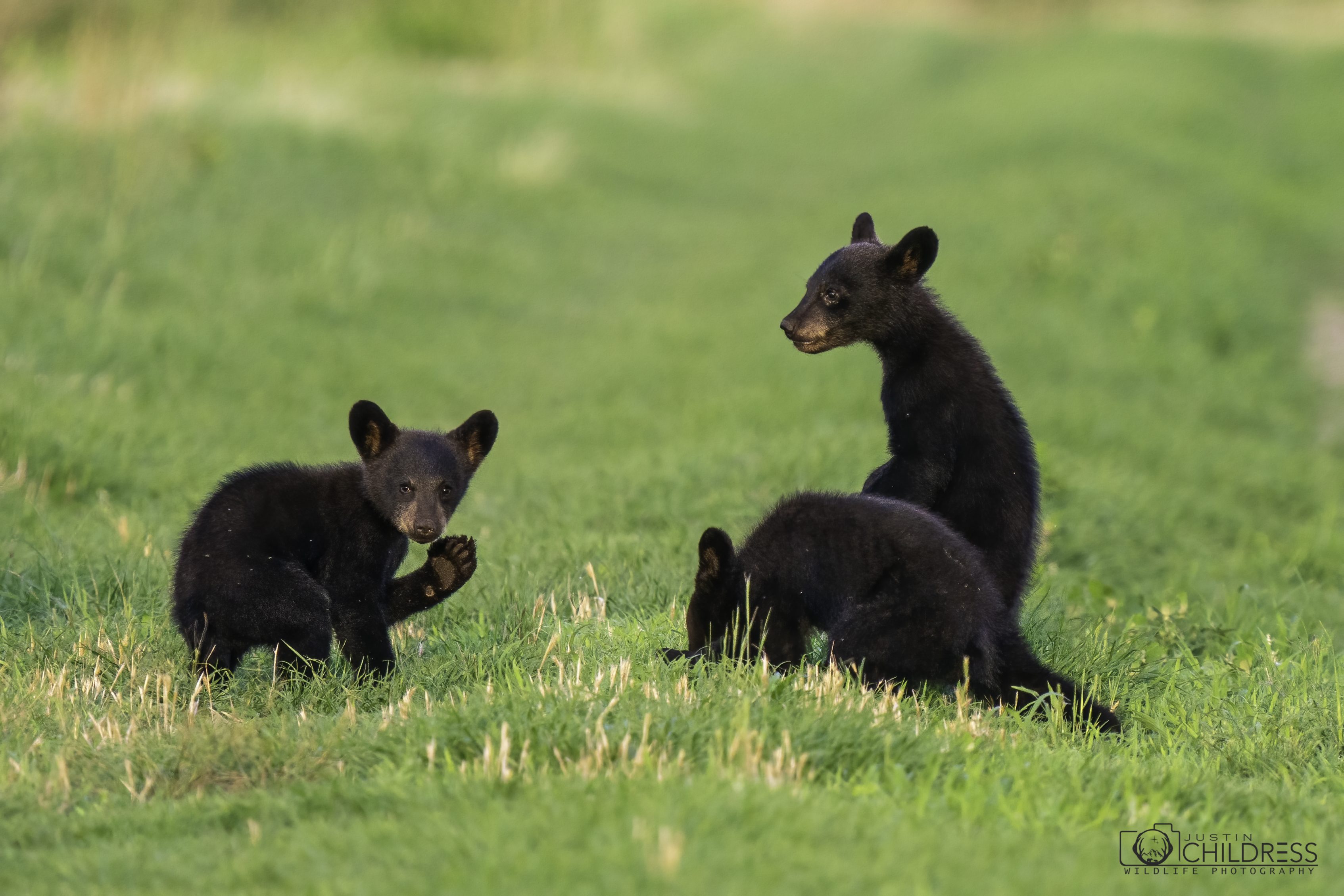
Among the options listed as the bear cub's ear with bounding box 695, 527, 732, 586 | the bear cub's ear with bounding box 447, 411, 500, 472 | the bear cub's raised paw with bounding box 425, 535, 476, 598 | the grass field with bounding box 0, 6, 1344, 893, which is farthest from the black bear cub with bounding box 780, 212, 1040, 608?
the bear cub's raised paw with bounding box 425, 535, 476, 598

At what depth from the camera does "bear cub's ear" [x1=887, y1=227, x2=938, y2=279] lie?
236 inches

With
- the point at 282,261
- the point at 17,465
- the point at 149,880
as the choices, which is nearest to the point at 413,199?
the point at 282,261

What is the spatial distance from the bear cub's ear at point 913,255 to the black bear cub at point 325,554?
2.03 m

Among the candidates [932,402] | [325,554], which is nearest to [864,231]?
[932,402]

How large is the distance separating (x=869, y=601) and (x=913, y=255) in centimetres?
168

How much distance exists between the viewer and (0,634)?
5.72 metres

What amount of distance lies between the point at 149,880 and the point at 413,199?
622 inches

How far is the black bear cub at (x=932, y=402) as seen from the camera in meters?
5.79

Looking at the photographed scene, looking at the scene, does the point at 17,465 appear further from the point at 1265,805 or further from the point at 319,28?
the point at 319,28

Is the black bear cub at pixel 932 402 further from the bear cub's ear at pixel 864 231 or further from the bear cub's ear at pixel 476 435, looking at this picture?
the bear cub's ear at pixel 476 435

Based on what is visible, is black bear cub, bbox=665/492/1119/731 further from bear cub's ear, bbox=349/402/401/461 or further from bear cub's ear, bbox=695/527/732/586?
bear cub's ear, bbox=349/402/401/461
